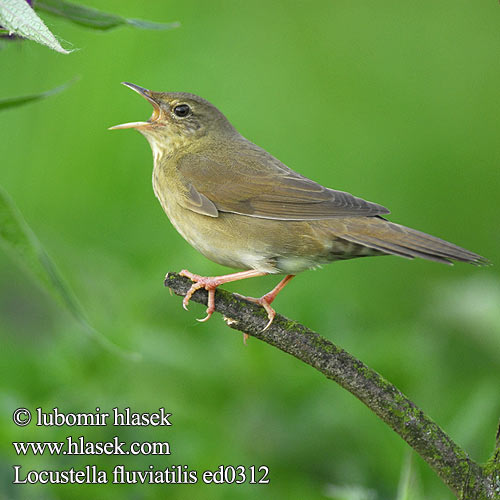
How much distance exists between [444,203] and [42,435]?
371 cm

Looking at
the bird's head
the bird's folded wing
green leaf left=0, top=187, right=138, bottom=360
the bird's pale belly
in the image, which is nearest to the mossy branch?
green leaf left=0, top=187, right=138, bottom=360

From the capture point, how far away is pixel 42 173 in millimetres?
6336

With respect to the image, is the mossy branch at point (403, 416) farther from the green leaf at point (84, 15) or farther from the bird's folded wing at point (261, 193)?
the bird's folded wing at point (261, 193)

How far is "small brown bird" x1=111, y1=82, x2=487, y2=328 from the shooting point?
286cm

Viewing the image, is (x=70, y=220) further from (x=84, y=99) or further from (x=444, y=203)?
(x=444, y=203)

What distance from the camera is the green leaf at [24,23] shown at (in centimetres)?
150

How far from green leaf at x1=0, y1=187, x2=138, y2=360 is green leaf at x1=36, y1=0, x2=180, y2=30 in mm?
426

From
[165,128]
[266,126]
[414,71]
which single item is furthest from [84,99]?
[165,128]

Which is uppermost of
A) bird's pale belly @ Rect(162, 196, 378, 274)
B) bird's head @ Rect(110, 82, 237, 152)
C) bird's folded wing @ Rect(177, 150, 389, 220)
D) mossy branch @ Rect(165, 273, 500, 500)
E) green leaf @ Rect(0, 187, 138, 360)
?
bird's head @ Rect(110, 82, 237, 152)

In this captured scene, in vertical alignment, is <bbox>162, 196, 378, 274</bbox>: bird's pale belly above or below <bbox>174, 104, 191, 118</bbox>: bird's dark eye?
below

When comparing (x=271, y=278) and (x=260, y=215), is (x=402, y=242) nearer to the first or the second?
(x=260, y=215)

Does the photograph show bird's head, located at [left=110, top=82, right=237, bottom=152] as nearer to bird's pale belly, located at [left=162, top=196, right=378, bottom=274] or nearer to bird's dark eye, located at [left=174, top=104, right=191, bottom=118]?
bird's dark eye, located at [left=174, top=104, right=191, bottom=118]

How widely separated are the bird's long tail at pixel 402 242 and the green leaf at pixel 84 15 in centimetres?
83

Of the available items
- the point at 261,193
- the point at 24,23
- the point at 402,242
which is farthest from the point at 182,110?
the point at 24,23
